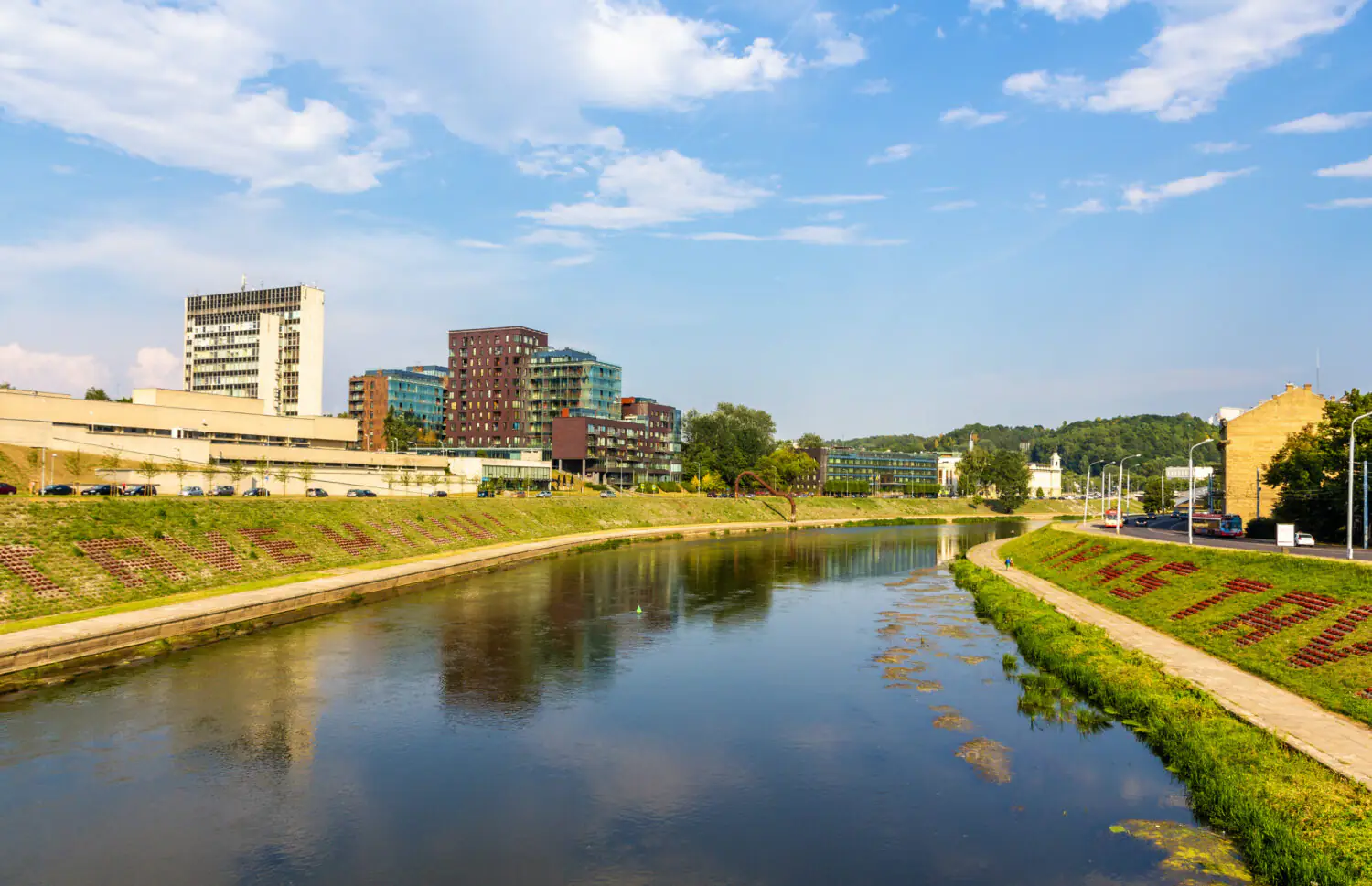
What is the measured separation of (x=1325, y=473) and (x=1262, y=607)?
44.0 meters

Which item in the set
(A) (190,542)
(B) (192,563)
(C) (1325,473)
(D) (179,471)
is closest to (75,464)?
(D) (179,471)

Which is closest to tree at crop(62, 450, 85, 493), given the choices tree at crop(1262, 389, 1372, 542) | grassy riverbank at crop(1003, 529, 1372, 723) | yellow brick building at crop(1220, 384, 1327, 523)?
grassy riverbank at crop(1003, 529, 1372, 723)

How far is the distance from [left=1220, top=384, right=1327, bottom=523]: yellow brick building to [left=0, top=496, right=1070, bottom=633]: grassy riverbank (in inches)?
3386

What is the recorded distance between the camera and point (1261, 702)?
32.0 metres

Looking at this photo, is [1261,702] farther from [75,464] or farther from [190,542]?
[75,464]

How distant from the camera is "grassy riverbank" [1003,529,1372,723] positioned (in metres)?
33.9

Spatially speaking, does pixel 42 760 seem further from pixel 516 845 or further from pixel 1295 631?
pixel 1295 631

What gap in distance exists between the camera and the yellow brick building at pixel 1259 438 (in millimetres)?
98188

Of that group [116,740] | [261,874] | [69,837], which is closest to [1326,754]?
[261,874]

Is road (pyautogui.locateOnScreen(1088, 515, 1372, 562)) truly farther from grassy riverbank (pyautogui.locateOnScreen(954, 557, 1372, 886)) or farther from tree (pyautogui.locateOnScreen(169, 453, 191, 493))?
tree (pyautogui.locateOnScreen(169, 453, 191, 493))

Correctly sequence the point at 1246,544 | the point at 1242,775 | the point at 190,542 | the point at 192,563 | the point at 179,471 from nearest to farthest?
the point at 1242,775 → the point at 192,563 → the point at 190,542 → the point at 1246,544 → the point at 179,471

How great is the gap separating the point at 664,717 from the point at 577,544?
6928cm

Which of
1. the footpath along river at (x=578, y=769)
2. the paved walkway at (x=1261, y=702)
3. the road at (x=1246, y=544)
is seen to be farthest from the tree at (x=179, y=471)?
the road at (x=1246, y=544)

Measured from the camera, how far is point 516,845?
2283cm
